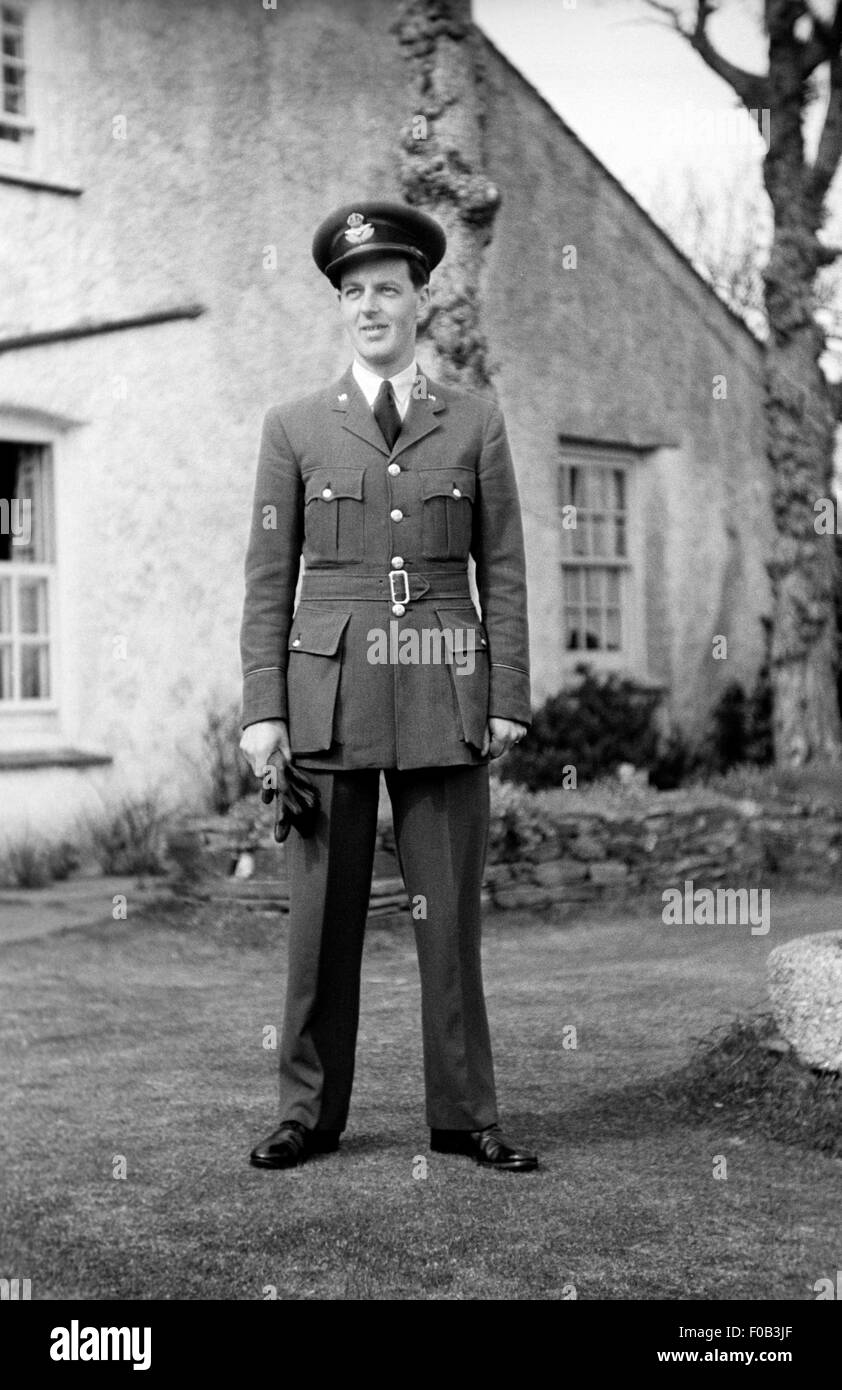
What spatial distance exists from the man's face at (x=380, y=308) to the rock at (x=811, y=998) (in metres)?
1.93

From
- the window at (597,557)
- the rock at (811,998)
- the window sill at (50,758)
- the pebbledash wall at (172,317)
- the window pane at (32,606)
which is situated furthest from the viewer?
the window at (597,557)

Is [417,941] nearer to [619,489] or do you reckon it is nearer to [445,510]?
[445,510]

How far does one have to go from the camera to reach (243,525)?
38.9 ft

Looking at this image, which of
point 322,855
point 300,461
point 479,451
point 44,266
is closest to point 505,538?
point 479,451

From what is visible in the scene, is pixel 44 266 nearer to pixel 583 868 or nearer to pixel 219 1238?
pixel 583 868

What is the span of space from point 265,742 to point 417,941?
2.01 feet

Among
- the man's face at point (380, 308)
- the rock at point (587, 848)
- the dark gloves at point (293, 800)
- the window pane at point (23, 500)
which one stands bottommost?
the rock at point (587, 848)

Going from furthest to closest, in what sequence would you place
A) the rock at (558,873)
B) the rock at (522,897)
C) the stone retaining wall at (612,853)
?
the rock at (558,873) < the rock at (522,897) < the stone retaining wall at (612,853)

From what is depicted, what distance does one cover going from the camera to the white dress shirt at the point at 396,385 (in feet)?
14.9

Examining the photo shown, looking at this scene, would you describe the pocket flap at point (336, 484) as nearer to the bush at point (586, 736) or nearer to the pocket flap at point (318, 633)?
the pocket flap at point (318, 633)

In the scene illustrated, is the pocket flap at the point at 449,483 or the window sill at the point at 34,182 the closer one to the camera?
the pocket flap at the point at 449,483

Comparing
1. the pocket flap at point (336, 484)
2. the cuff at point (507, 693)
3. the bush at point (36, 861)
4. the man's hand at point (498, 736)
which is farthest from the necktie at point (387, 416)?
the bush at point (36, 861)

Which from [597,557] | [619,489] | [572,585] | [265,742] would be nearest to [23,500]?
[572,585]

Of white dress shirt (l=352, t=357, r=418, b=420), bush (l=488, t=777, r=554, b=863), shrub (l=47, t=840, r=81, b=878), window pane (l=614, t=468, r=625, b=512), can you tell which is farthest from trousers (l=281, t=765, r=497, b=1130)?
window pane (l=614, t=468, r=625, b=512)
